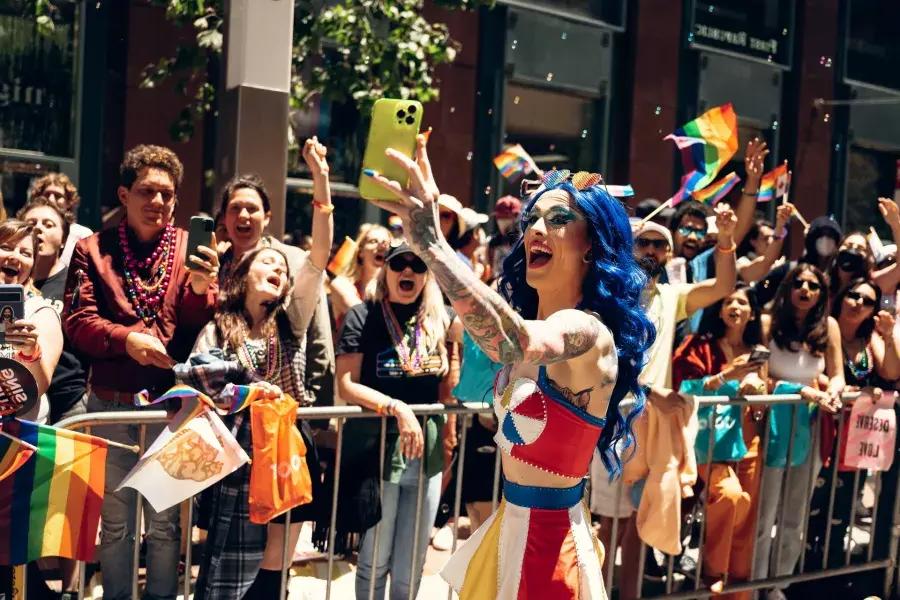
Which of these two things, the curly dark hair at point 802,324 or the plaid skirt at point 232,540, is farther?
the curly dark hair at point 802,324

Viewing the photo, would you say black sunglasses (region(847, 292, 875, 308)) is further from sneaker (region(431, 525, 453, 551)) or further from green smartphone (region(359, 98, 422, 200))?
green smartphone (region(359, 98, 422, 200))

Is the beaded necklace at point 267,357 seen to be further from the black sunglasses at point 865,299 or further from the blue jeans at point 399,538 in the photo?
the black sunglasses at point 865,299

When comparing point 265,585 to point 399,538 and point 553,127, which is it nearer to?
point 399,538

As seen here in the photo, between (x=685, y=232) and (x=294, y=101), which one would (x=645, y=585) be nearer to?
(x=685, y=232)

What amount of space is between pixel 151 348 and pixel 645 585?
287 cm

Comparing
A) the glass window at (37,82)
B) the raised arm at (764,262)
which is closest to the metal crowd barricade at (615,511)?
the raised arm at (764,262)

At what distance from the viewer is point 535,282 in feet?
10.8

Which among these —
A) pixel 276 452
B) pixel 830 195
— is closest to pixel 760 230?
pixel 276 452

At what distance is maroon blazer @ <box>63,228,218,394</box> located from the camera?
185 inches

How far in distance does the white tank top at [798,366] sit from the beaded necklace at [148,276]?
3.35 meters

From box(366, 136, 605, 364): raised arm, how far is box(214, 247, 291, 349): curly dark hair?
77.8 inches

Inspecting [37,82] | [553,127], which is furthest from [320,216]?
[553,127]

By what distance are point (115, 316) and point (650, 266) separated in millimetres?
2173

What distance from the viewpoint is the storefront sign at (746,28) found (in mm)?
15383
